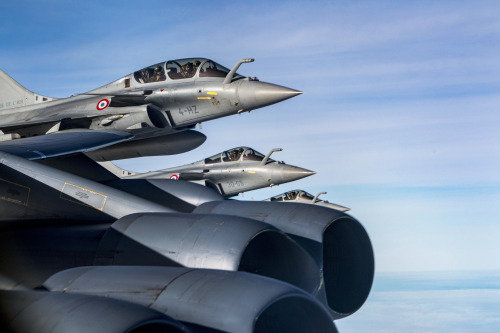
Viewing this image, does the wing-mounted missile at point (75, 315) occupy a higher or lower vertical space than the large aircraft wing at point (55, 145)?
lower

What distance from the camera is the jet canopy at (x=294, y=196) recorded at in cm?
2684

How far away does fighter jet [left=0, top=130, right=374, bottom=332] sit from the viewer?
3.78 m

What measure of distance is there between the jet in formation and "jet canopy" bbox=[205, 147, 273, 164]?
1016cm

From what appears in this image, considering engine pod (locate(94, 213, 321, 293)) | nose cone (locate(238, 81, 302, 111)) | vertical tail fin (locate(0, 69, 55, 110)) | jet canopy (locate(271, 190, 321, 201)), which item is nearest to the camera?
engine pod (locate(94, 213, 321, 293))

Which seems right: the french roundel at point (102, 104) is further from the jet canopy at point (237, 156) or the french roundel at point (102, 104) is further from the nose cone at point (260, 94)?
the jet canopy at point (237, 156)

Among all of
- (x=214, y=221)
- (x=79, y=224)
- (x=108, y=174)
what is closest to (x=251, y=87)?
(x=108, y=174)

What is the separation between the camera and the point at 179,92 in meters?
17.0

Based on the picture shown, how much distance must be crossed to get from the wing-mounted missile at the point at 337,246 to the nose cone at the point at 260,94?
→ 9105 mm

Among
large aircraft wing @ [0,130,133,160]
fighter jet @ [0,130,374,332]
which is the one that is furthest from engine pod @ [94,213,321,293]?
large aircraft wing @ [0,130,133,160]

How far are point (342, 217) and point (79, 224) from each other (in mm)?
3142

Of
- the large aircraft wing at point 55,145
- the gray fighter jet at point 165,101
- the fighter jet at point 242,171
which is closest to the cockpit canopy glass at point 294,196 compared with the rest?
the fighter jet at point 242,171

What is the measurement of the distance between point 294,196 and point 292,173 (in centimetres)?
405

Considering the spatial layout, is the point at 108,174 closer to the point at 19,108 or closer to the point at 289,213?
the point at 289,213

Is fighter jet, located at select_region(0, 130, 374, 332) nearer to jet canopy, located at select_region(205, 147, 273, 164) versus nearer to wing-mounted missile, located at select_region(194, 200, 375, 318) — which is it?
wing-mounted missile, located at select_region(194, 200, 375, 318)
